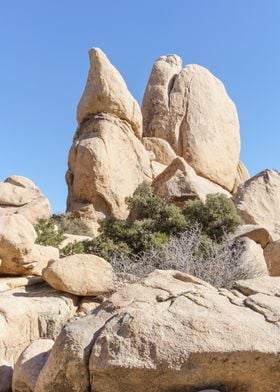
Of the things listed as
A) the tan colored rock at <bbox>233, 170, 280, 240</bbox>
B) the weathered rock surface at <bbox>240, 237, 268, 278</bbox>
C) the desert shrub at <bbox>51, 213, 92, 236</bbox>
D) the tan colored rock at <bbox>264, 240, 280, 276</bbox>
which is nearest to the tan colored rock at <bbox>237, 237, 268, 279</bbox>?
the weathered rock surface at <bbox>240, 237, 268, 278</bbox>

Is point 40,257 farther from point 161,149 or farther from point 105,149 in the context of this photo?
point 161,149

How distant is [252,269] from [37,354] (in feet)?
18.3

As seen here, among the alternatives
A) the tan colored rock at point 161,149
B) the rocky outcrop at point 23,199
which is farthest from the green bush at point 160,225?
the tan colored rock at point 161,149

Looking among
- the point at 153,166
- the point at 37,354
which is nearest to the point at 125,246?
the point at 37,354

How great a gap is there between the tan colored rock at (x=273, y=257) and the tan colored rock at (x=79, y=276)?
5.27 meters

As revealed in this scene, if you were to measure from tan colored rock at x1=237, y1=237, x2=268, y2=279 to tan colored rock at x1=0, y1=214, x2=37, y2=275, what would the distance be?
3.59 metres

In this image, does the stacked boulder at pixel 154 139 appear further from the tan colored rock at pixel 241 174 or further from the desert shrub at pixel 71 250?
the desert shrub at pixel 71 250

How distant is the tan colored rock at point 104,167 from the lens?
1928 cm

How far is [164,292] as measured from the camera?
13.8 feet

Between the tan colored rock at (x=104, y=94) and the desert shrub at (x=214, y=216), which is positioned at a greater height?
the tan colored rock at (x=104, y=94)

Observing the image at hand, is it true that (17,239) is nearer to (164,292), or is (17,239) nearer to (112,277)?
(112,277)

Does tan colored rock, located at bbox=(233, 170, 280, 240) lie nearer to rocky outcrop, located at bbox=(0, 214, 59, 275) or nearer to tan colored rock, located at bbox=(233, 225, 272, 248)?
tan colored rock, located at bbox=(233, 225, 272, 248)

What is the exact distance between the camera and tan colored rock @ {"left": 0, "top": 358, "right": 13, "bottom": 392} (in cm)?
432

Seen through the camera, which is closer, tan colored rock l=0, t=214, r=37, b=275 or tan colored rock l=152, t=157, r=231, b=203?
tan colored rock l=0, t=214, r=37, b=275
